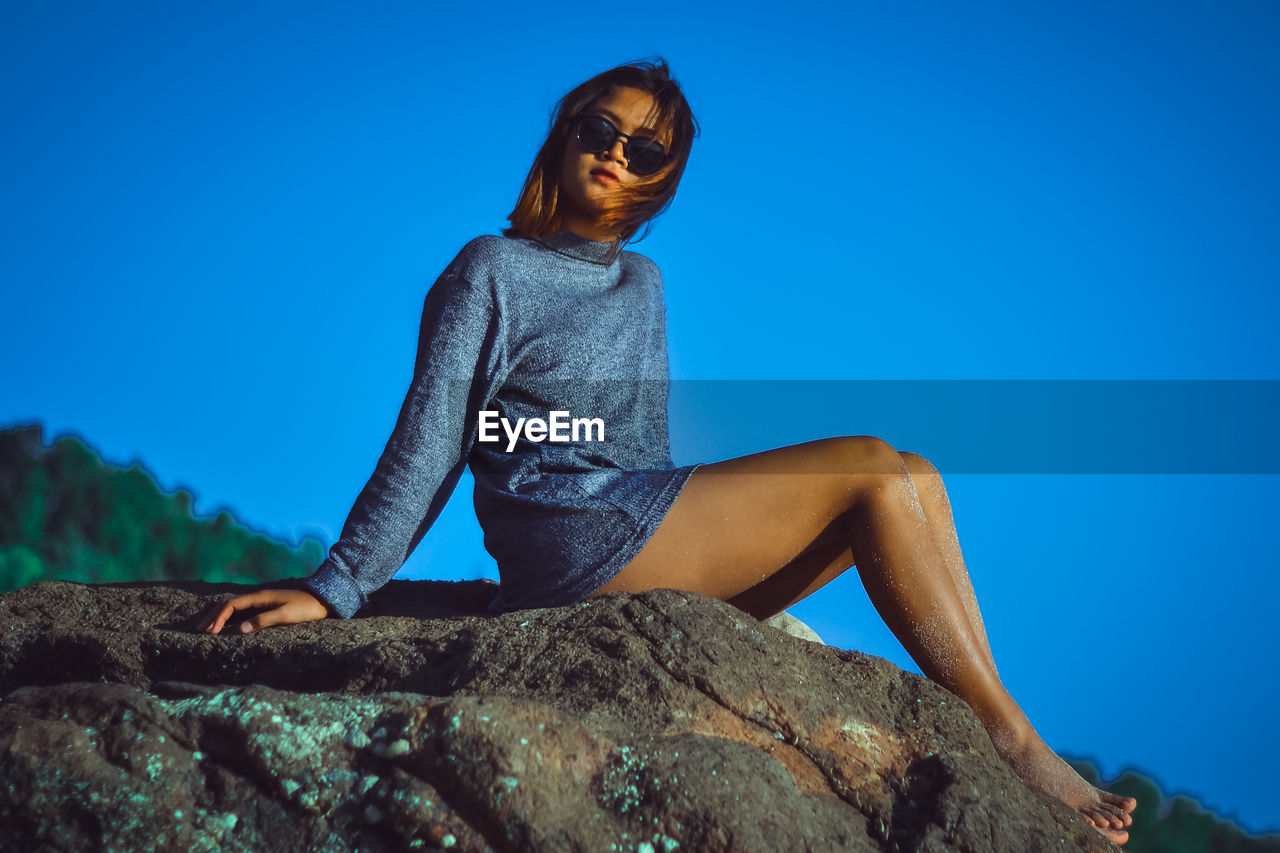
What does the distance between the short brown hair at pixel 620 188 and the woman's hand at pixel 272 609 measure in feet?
3.63

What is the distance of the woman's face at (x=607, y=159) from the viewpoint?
9.34ft

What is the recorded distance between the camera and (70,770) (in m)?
1.47

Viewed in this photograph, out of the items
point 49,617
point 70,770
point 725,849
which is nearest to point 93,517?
point 49,617

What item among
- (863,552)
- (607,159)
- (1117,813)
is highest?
(607,159)

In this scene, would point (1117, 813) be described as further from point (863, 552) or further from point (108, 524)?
point (108, 524)

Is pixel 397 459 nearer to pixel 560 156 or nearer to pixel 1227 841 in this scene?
pixel 560 156

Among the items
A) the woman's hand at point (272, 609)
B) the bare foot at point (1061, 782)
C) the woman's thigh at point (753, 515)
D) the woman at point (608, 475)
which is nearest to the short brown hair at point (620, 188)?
the woman at point (608, 475)

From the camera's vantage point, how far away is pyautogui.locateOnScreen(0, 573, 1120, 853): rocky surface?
1.45m

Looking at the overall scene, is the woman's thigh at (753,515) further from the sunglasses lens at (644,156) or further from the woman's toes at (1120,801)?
the sunglasses lens at (644,156)

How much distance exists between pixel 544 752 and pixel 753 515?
103cm

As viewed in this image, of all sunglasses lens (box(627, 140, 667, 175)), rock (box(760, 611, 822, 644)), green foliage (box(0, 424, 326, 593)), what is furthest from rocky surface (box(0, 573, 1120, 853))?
green foliage (box(0, 424, 326, 593))

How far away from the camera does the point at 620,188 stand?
114 inches

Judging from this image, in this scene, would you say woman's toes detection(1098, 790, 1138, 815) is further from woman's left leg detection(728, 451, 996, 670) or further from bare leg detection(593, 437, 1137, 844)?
woman's left leg detection(728, 451, 996, 670)

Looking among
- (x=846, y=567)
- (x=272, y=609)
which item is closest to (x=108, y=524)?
(x=272, y=609)
